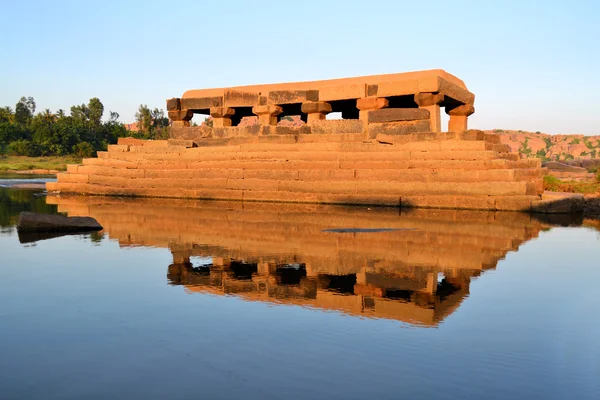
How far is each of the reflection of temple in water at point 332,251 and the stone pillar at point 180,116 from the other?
6283 mm

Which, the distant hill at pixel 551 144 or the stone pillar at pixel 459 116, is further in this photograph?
the distant hill at pixel 551 144

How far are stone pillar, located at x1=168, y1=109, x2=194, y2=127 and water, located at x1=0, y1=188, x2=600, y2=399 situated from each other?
11.4 meters

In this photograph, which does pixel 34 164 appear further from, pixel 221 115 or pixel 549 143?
pixel 549 143

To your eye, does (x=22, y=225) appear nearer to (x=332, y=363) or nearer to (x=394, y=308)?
(x=394, y=308)

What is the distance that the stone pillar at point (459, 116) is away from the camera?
17938 mm

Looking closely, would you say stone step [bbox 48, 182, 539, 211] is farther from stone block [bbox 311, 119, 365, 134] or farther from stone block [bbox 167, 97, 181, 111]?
stone block [bbox 167, 97, 181, 111]

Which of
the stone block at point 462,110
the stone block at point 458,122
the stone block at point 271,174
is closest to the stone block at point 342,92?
the stone block at point 271,174

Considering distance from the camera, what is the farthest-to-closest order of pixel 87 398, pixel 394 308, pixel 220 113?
1. pixel 220 113
2. pixel 394 308
3. pixel 87 398

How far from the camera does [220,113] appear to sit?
1947 centimetres

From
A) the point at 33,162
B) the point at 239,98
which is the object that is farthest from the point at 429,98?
the point at 33,162

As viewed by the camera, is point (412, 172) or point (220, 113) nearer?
point (412, 172)

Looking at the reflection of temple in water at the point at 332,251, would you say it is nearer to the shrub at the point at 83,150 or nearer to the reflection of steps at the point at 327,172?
the reflection of steps at the point at 327,172

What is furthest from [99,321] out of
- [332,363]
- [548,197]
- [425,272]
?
[548,197]

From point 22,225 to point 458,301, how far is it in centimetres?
768
